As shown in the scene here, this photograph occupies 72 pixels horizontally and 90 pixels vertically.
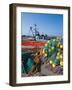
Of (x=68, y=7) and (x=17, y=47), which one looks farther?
(x=68, y=7)

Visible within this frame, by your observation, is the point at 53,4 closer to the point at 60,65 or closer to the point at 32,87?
the point at 60,65

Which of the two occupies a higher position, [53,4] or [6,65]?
[53,4]

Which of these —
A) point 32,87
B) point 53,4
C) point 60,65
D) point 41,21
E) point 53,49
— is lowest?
point 32,87

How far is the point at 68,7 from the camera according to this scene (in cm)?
209

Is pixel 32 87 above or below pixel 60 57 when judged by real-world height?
below

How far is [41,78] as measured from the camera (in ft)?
6.55

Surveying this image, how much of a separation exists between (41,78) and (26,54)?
0.22 m

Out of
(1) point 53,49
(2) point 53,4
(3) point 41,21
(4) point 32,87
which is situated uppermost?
(2) point 53,4

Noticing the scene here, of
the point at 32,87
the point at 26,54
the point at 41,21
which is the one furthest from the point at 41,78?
the point at 41,21

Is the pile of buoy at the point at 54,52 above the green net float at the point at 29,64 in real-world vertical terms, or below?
above

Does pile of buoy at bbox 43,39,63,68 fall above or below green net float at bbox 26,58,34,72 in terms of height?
above

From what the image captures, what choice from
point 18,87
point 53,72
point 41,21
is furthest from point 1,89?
point 41,21

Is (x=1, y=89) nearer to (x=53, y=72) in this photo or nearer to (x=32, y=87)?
(x=32, y=87)

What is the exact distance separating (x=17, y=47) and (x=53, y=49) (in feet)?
0.99
